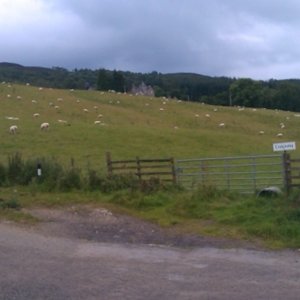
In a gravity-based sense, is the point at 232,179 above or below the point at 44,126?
below

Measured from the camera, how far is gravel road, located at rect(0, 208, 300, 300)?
10.9 metres

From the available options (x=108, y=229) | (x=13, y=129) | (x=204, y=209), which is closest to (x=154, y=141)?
(x=13, y=129)

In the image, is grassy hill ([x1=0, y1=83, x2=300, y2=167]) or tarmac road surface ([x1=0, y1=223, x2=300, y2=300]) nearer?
tarmac road surface ([x1=0, y1=223, x2=300, y2=300])

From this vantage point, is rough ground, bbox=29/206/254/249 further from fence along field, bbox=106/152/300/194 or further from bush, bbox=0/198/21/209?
fence along field, bbox=106/152/300/194

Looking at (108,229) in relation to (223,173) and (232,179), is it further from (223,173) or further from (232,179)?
(232,179)

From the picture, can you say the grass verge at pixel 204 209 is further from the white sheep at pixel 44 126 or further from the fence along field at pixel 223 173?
the white sheep at pixel 44 126

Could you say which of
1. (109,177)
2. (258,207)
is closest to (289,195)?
(258,207)

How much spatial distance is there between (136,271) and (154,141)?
31534 millimetres

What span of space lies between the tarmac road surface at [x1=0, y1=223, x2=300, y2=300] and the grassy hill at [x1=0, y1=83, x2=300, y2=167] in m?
17.9

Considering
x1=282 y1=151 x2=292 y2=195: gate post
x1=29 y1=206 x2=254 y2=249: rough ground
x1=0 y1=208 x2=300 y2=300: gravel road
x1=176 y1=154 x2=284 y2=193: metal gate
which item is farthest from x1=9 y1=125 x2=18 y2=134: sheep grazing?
x1=0 y1=208 x2=300 y2=300: gravel road

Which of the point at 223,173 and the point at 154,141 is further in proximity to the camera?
the point at 154,141

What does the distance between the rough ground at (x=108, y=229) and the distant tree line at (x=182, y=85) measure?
289ft

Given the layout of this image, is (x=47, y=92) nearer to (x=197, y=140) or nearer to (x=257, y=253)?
(x=197, y=140)

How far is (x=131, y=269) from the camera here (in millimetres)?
12992
